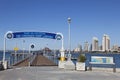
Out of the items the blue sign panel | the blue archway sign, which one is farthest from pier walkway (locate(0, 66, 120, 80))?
the blue sign panel

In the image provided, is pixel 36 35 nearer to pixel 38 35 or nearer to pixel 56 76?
pixel 38 35

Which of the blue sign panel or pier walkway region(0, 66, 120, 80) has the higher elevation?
the blue sign panel

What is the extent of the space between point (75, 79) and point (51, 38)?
18.5m

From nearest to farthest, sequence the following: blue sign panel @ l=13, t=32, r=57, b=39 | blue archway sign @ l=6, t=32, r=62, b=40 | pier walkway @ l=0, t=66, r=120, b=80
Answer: pier walkway @ l=0, t=66, r=120, b=80 < blue archway sign @ l=6, t=32, r=62, b=40 < blue sign panel @ l=13, t=32, r=57, b=39

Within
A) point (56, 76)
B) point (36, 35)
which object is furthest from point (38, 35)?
point (56, 76)

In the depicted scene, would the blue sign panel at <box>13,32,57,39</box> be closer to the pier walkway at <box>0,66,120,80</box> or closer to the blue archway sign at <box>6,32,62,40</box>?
the blue archway sign at <box>6,32,62,40</box>

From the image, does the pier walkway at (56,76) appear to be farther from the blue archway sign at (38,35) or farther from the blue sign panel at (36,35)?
the blue sign panel at (36,35)

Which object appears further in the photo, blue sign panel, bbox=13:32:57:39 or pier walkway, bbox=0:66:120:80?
blue sign panel, bbox=13:32:57:39

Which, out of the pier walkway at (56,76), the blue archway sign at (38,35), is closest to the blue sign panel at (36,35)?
the blue archway sign at (38,35)

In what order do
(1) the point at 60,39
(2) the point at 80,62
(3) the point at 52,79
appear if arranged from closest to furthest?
(3) the point at 52,79
(2) the point at 80,62
(1) the point at 60,39

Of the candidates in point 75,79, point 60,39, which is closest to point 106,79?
point 75,79

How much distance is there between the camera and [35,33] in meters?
36.9

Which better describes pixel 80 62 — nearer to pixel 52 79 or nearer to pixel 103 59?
pixel 103 59

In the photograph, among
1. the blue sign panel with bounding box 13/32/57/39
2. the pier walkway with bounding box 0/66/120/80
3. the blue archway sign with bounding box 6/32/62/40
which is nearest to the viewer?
the pier walkway with bounding box 0/66/120/80
